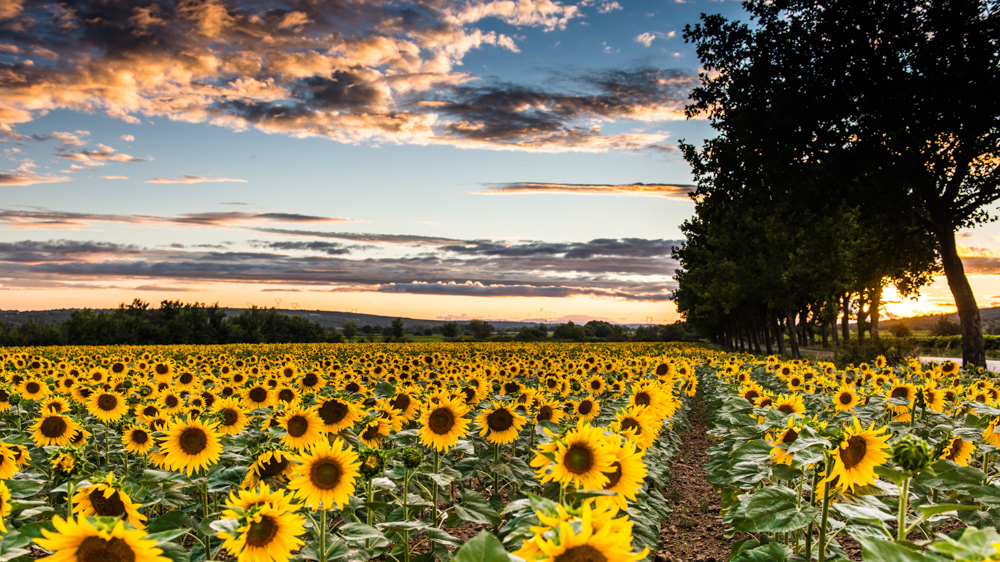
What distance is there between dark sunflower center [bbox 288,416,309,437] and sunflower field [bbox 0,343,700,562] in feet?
0.04

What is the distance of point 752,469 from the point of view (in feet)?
14.4

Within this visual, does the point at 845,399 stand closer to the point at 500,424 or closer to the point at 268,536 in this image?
the point at 500,424

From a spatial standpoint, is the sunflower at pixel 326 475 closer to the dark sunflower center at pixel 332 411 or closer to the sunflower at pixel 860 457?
the dark sunflower center at pixel 332 411

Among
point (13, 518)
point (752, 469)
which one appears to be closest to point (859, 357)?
point (752, 469)

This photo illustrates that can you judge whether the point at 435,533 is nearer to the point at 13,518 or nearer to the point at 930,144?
the point at 13,518

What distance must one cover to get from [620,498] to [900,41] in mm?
19405

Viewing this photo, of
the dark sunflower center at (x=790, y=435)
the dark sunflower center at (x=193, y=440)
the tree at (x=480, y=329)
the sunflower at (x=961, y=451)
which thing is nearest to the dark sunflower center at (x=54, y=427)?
the dark sunflower center at (x=193, y=440)

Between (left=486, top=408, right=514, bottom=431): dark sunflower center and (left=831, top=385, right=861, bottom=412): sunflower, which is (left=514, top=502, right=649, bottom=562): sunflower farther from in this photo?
(left=831, top=385, right=861, bottom=412): sunflower

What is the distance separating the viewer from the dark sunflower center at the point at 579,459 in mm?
2922

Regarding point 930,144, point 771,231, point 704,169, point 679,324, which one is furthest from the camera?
point 679,324

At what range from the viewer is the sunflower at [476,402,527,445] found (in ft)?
16.4

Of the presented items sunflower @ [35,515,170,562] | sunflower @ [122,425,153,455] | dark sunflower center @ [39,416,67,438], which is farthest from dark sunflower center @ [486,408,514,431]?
dark sunflower center @ [39,416,67,438]

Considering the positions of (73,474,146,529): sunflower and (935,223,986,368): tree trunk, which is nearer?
(73,474,146,529): sunflower

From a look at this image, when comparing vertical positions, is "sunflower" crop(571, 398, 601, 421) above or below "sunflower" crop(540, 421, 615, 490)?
below
